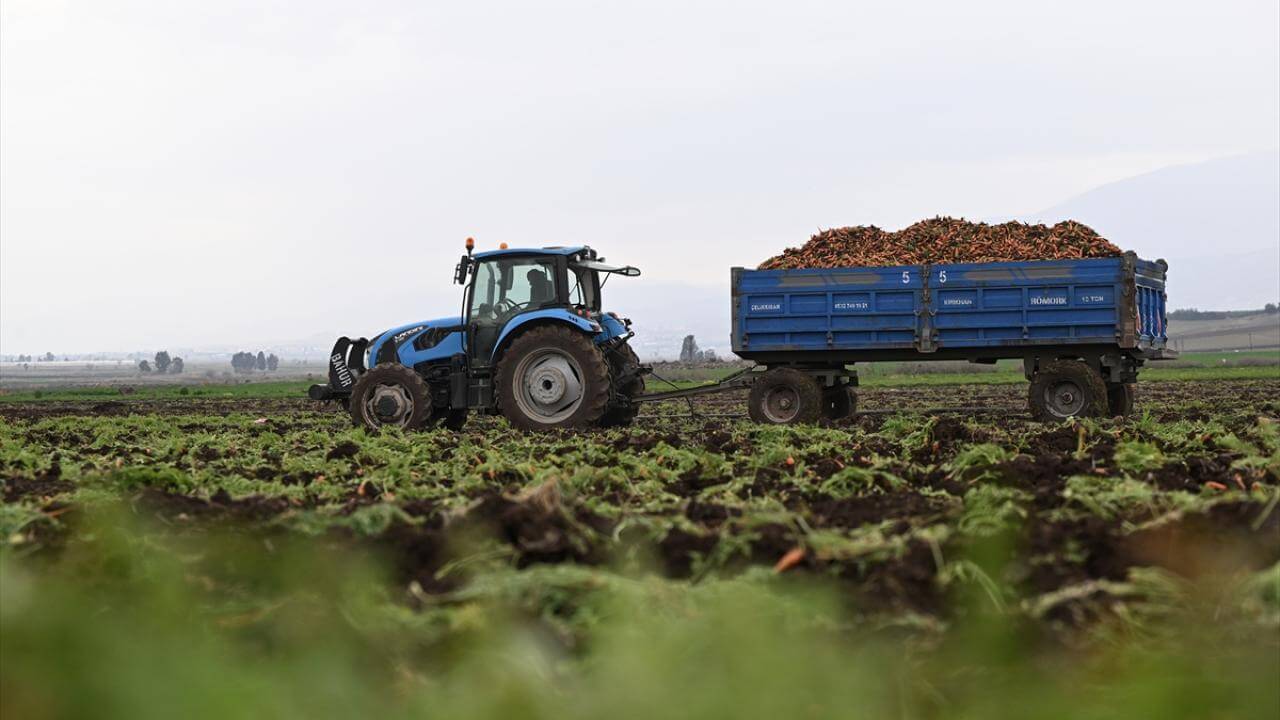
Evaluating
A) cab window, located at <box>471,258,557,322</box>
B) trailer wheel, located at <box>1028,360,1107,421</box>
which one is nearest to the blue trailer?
trailer wheel, located at <box>1028,360,1107,421</box>

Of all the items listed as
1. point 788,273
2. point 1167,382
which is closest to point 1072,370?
point 788,273

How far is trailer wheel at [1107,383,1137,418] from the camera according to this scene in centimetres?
1789

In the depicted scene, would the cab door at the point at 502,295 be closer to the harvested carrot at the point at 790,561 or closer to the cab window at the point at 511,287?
the cab window at the point at 511,287

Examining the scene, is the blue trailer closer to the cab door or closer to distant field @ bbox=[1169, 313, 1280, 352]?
the cab door

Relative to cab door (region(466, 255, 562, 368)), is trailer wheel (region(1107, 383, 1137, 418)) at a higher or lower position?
lower

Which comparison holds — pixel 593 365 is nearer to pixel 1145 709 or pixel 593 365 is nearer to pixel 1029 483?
pixel 1029 483

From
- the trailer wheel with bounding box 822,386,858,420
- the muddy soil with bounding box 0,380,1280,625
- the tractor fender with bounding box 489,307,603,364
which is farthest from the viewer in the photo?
the trailer wheel with bounding box 822,386,858,420

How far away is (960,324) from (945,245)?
1.32 metres

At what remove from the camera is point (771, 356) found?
58.2 feet

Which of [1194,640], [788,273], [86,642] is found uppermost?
[788,273]

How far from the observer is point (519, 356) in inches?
628

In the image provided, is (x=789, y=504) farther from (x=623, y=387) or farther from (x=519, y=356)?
(x=623, y=387)

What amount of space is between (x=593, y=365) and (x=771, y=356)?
3182 millimetres

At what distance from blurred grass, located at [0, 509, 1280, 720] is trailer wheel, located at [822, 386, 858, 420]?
44.6ft
